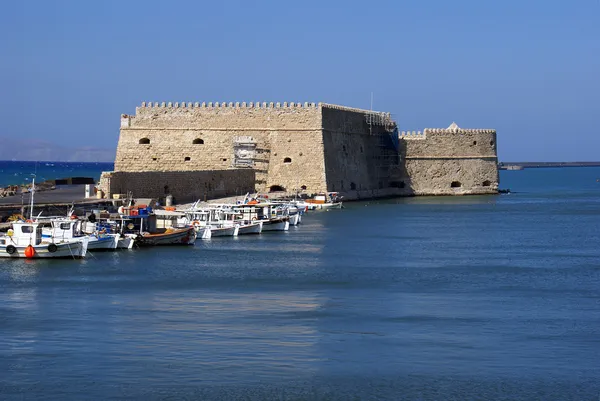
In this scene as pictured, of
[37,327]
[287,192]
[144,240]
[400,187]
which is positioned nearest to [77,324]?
[37,327]

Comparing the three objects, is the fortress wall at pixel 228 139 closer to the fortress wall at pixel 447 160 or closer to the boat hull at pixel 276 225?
the fortress wall at pixel 447 160

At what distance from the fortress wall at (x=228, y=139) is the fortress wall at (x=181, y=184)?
3.92 feet

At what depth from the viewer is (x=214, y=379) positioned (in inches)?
499

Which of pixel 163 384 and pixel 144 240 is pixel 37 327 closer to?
pixel 163 384

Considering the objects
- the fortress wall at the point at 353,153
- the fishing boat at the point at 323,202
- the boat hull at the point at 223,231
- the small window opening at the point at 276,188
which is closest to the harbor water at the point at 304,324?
the boat hull at the point at 223,231

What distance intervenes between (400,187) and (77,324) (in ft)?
121

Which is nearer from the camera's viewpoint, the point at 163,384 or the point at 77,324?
the point at 163,384

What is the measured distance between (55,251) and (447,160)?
30.5 metres

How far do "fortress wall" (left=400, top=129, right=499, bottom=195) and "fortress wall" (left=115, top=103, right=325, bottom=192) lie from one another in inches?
332

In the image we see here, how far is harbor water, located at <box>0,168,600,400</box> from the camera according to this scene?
12.6m

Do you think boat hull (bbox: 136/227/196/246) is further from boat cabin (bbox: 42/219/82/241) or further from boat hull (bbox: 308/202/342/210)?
boat hull (bbox: 308/202/342/210)

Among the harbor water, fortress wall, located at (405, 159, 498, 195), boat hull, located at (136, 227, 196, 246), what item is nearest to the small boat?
boat hull, located at (136, 227, 196, 246)

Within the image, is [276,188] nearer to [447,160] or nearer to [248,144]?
[248,144]

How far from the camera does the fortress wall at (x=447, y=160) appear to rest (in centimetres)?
5062
